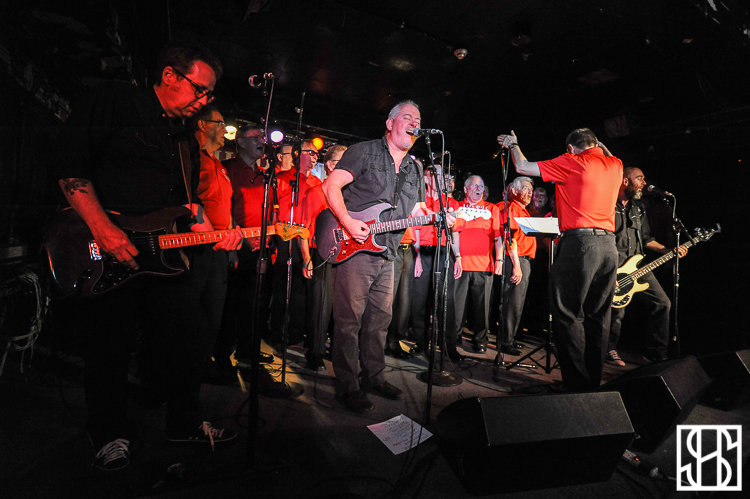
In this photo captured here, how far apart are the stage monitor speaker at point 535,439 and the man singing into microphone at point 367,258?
1166mm

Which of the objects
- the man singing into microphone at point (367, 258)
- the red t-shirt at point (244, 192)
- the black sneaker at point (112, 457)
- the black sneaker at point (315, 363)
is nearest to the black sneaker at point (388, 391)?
the man singing into microphone at point (367, 258)

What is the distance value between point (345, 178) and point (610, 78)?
6.64 metres

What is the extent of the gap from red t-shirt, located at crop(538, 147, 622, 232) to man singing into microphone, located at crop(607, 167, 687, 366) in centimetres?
212

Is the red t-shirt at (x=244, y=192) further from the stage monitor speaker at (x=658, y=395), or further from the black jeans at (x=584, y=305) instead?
the stage monitor speaker at (x=658, y=395)

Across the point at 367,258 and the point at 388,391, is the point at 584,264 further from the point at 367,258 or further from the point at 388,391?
the point at 388,391

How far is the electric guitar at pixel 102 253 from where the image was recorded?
1764 mm

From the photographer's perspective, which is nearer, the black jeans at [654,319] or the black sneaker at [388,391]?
the black sneaker at [388,391]

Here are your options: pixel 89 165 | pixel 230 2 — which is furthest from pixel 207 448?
pixel 230 2

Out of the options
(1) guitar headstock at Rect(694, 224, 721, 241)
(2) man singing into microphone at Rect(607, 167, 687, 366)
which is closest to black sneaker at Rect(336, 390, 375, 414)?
(2) man singing into microphone at Rect(607, 167, 687, 366)

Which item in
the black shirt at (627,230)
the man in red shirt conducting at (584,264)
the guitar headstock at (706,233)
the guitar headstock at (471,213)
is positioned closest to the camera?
the man in red shirt conducting at (584,264)

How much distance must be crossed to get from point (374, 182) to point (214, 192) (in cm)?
135

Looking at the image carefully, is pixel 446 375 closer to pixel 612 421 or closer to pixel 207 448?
pixel 612 421

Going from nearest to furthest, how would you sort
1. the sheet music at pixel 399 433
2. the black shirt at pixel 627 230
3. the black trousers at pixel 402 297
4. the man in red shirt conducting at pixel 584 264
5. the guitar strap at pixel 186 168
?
the guitar strap at pixel 186 168 → the sheet music at pixel 399 433 → the man in red shirt conducting at pixel 584 264 → the black trousers at pixel 402 297 → the black shirt at pixel 627 230

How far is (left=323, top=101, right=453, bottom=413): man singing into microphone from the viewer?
2.90 metres
